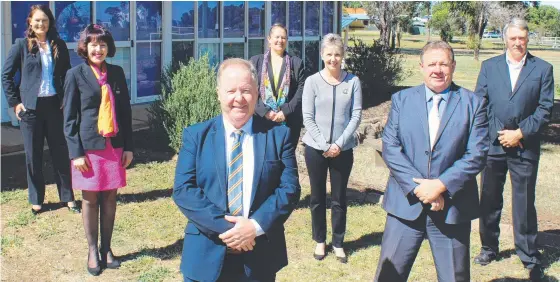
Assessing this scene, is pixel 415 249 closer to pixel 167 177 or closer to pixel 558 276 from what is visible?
pixel 558 276

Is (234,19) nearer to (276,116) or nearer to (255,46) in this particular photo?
(255,46)

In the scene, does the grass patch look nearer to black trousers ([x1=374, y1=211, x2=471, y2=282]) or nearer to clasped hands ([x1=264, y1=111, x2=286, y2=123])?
clasped hands ([x1=264, y1=111, x2=286, y2=123])

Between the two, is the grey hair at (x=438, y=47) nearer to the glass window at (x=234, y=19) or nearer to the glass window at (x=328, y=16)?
the glass window at (x=234, y=19)

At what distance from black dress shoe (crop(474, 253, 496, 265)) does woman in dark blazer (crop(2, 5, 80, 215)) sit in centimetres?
413

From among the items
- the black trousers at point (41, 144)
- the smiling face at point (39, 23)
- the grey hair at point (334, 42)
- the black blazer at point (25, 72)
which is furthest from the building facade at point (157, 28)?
the grey hair at point (334, 42)

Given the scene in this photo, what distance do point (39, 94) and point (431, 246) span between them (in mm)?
4468

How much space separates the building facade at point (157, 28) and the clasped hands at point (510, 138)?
7.69 m

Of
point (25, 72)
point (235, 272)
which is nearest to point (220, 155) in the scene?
point (235, 272)

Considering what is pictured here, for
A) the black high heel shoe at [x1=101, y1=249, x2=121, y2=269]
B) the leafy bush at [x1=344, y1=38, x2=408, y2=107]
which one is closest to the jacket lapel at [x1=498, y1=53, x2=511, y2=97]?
the black high heel shoe at [x1=101, y1=249, x2=121, y2=269]

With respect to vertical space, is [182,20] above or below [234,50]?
above

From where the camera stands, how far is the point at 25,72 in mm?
6730

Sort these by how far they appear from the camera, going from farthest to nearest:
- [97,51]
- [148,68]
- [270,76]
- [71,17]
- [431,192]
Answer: [148,68] < [71,17] < [270,76] < [97,51] < [431,192]

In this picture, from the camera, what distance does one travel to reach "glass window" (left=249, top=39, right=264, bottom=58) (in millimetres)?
15773

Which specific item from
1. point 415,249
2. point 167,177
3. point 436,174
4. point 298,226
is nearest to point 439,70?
point 436,174
